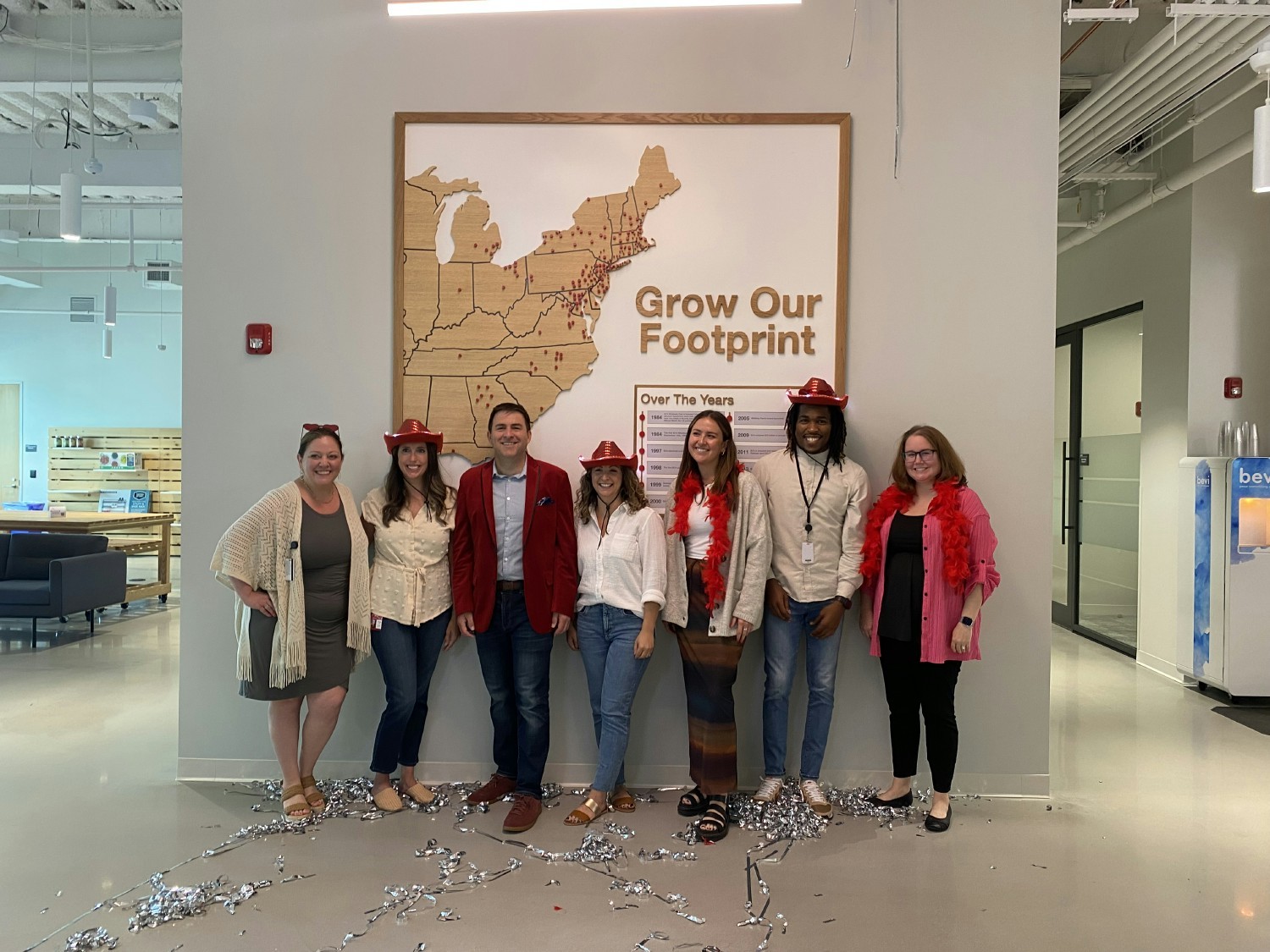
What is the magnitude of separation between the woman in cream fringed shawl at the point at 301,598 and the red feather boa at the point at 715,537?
1.38 metres

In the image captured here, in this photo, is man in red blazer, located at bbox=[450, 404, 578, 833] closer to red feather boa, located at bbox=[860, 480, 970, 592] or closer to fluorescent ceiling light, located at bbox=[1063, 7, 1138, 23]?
red feather boa, located at bbox=[860, 480, 970, 592]

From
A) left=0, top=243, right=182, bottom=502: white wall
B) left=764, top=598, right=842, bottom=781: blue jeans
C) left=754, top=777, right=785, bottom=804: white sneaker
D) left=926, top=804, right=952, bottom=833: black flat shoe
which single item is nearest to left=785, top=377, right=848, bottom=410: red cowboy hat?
left=764, top=598, right=842, bottom=781: blue jeans

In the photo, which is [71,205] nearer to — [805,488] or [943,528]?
[805,488]

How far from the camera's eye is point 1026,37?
401 centimetres

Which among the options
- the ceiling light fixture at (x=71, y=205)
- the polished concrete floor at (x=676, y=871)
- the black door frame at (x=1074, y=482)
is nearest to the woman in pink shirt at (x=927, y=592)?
the polished concrete floor at (x=676, y=871)

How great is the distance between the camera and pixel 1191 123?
5.66m

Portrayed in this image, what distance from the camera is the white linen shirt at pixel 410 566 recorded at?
3752mm

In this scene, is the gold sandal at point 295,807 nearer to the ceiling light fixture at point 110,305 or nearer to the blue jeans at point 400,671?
the blue jeans at point 400,671

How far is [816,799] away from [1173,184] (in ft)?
16.7

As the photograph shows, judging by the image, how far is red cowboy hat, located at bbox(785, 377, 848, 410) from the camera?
12.4ft

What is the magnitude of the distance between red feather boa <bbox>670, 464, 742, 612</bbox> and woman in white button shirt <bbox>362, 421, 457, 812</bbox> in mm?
1034

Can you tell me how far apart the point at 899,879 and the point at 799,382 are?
6.97 ft

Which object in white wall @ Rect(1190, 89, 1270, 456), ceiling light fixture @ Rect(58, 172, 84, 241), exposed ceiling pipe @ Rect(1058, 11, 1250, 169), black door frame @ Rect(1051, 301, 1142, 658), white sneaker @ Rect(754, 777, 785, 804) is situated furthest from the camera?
black door frame @ Rect(1051, 301, 1142, 658)

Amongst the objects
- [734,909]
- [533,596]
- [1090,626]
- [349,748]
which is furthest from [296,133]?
[1090,626]
